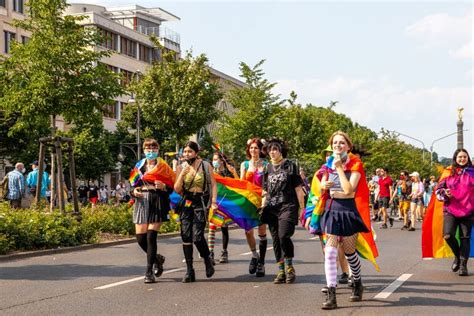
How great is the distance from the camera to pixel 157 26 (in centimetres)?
9056

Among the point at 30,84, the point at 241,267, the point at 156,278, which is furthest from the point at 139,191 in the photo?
the point at 30,84

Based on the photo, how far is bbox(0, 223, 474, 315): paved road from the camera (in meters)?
8.52

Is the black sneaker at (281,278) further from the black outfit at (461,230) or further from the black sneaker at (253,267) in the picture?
the black outfit at (461,230)

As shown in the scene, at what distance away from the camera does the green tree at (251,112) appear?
45.2 m

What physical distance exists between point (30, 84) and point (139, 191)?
987 cm

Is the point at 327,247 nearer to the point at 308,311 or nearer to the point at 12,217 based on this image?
the point at 308,311

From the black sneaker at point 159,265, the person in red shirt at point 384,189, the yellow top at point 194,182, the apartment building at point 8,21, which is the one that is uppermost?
the apartment building at point 8,21

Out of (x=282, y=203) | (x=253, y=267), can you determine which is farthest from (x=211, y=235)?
(x=282, y=203)

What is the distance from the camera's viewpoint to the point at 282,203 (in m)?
10.5

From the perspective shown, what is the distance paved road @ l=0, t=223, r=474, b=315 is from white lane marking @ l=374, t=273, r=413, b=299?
45 millimetres

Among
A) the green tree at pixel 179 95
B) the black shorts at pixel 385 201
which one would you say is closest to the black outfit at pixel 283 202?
the black shorts at pixel 385 201

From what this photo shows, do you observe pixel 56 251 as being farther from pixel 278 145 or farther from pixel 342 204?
pixel 342 204

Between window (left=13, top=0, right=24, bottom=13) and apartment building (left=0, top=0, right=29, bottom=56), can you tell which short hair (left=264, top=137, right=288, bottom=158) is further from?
window (left=13, top=0, right=24, bottom=13)

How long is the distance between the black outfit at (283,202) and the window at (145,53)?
74.7 m
